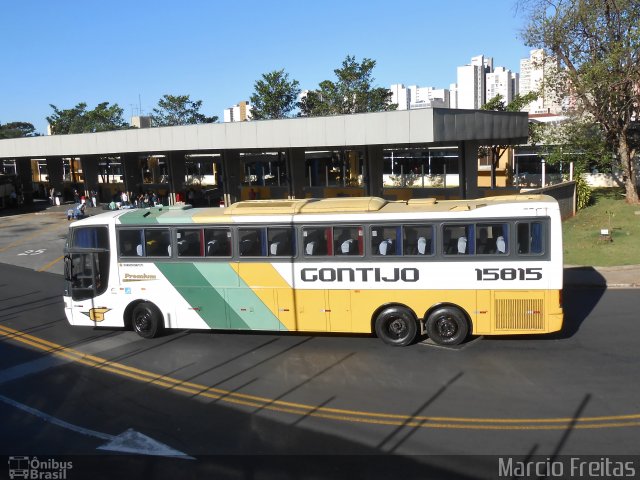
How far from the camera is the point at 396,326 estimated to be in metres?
12.8

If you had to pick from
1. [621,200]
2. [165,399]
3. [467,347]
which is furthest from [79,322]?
[621,200]

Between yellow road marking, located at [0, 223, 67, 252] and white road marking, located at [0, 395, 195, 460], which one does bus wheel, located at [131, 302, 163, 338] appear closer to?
white road marking, located at [0, 395, 195, 460]

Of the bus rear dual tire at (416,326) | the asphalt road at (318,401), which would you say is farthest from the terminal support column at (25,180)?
the bus rear dual tire at (416,326)

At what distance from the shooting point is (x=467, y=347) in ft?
41.1

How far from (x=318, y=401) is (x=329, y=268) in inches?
140

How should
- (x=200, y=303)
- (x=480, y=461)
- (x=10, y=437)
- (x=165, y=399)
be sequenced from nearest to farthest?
1. (x=480, y=461)
2. (x=10, y=437)
3. (x=165, y=399)
4. (x=200, y=303)

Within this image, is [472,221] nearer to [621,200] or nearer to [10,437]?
[10,437]

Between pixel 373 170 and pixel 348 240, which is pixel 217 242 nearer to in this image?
pixel 348 240

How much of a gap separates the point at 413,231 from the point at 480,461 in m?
5.68

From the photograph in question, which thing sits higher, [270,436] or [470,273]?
[470,273]

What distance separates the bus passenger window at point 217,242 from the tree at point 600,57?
898 inches

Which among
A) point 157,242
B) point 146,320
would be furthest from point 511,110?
point 146,320

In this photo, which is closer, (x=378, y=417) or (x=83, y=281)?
(x=378, y=417)
